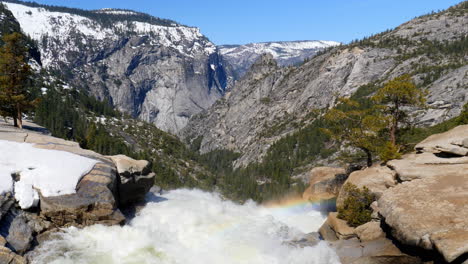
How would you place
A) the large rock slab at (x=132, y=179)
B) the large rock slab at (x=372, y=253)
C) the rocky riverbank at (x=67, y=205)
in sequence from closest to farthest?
the large rock slab at (x=372, y=253) < the rocky riverbank at (x=67, y=205) < the large rock slab at (x=132, y=179)

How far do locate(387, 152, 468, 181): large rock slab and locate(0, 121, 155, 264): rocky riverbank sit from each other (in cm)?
2581

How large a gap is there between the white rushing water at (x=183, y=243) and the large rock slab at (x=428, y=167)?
9.83m

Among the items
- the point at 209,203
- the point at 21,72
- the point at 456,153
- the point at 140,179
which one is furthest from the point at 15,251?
the point at 456,153

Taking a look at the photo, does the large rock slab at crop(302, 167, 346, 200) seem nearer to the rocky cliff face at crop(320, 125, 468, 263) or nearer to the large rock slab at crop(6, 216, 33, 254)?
the rocky cliff face at crop(320, 125, 468, 263)

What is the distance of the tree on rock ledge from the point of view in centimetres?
4419

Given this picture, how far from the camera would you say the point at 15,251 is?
23250mm

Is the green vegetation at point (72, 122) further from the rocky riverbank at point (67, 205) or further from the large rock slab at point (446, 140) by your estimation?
the large rock slab at point (446, 140)

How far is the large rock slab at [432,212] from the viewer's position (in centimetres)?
1889

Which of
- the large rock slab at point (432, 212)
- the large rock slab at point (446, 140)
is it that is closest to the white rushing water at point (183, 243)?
the large rock slab at point (432, 212)

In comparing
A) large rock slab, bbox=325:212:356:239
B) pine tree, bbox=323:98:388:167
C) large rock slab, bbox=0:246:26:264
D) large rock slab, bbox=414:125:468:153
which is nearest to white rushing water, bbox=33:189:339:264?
large rock slab, bbox=0:246:26:264

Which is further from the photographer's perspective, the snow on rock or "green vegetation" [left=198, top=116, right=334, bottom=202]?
"green vegetation" [left=198, top=116, right=334, bottom=202]

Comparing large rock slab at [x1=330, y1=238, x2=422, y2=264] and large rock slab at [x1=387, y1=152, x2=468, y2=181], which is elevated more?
large rock slab at [x1=387, y1=152, x2=468, y2=181]

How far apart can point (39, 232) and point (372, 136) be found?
3972cm

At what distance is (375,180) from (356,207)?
433cm
